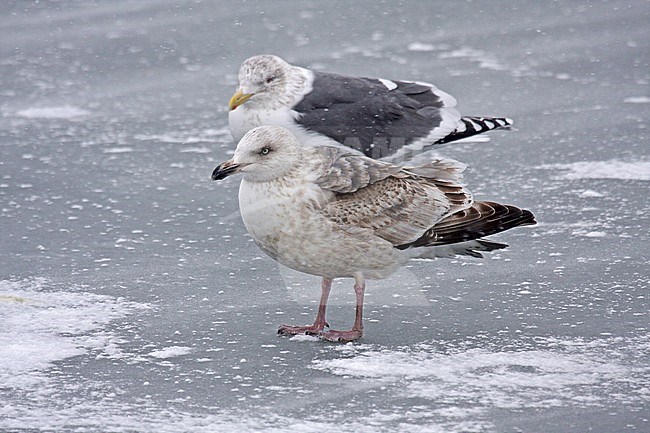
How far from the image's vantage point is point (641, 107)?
689 centimetres

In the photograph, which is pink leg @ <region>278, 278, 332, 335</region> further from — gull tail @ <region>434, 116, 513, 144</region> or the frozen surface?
gull tail @ <region>434, 116, 513, 144</region>

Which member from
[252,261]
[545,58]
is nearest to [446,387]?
[252,261]

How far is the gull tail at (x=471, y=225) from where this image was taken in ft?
13.8

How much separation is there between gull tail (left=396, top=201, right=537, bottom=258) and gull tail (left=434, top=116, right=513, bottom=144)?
144 cm

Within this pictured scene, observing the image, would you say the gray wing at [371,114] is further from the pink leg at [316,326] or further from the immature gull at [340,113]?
the pink leg at [316,326]

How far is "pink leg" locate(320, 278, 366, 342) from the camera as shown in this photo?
13.4 feet

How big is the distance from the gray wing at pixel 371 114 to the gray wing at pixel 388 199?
43.8 inches

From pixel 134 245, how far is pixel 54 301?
2.31 ft

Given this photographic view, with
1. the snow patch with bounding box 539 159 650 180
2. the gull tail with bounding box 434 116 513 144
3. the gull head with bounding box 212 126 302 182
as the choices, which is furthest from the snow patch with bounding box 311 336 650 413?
the snow patch with bounding box 539 159 650 180

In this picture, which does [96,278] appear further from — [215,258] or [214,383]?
[214,383]

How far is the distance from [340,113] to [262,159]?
145cm

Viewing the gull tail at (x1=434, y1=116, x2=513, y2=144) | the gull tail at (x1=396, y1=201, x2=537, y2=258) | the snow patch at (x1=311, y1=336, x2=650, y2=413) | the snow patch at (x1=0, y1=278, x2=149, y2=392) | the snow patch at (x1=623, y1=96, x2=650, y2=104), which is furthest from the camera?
the snow patch at (x1=623, y1=96, x2=650, y2=104)

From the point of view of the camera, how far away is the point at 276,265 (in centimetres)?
496

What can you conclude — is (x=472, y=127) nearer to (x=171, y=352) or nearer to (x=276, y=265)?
(x=276, y=265)
